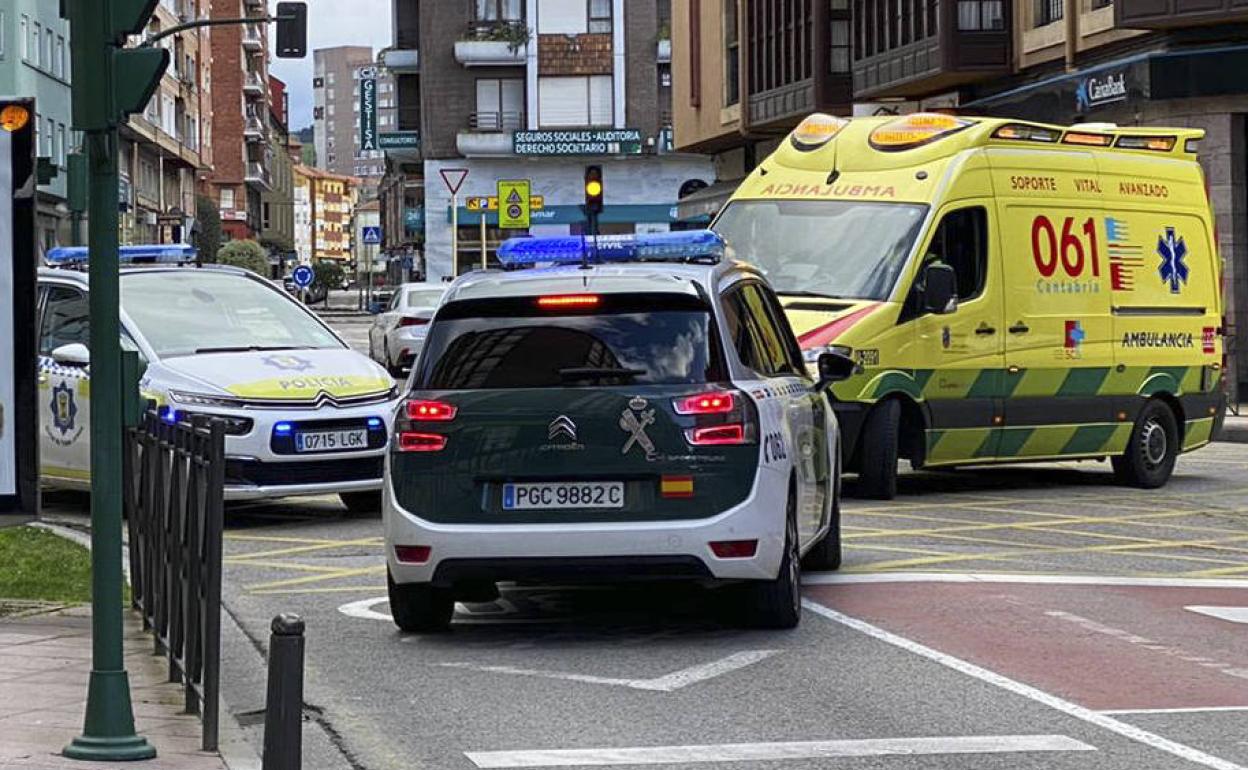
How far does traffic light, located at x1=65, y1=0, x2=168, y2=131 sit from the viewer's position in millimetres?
7105

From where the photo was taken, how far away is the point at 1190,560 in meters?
14.0

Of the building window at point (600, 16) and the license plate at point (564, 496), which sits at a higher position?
the building window at point (600, 16)

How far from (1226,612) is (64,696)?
5689 millimetres

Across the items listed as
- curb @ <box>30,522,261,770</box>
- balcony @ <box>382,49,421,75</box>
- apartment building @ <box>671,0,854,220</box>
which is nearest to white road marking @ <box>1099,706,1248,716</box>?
curb @ <box>30,522,261,770</box>

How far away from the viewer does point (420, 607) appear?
1066cm

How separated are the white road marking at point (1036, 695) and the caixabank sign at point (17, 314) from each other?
363cm

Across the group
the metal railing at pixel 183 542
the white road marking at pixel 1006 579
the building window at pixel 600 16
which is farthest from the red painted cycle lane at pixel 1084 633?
the building window at pixel 600 16

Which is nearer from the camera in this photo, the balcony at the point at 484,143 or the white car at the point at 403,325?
the white car at the point at 403,325

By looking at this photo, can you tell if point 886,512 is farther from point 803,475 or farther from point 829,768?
point 829,768

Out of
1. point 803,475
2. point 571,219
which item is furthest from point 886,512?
point 571,219

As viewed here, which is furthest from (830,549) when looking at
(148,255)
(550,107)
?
(550,107)

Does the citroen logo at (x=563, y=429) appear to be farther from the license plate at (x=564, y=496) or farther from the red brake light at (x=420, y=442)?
the red brake light at (x=420, y=442)

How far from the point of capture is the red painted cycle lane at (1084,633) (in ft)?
30.0

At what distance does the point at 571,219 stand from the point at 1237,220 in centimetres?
4528
